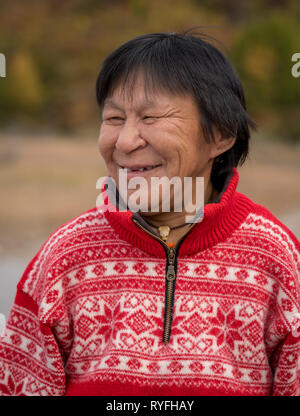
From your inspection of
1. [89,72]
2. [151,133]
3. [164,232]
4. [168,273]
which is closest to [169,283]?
[168,273]

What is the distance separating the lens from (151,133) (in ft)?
4.43

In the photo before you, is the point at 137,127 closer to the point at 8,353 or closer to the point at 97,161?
the point at 8,353

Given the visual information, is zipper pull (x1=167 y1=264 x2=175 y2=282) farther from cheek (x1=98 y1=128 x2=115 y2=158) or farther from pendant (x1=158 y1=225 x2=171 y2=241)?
cheek (x1=98 y1=128 x2=115 y2=158)

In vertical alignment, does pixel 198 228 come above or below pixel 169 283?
above

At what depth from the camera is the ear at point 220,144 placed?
1.50m

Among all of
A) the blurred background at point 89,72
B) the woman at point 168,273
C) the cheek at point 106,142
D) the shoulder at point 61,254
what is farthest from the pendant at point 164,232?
the blurred background at point 89,72

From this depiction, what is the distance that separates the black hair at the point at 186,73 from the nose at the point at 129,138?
0.33 ft

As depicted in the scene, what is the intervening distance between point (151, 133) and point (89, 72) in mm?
10798

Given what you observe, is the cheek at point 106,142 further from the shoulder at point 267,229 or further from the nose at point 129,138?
the shoulder at point 267,229

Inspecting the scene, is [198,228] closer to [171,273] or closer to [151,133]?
[171,273]

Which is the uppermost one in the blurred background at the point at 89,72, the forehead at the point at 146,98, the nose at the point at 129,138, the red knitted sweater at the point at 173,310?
the blurred background at the point at 89,72

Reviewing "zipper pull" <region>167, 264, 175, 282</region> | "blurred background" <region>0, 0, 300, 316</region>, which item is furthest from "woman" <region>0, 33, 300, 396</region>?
"blurred background" <region>0, 0, 300, 316</region>

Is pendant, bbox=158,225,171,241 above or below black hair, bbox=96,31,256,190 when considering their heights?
below

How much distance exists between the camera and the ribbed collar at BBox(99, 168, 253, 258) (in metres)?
1.45
